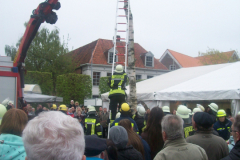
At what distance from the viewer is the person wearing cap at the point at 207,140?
11.3 feet

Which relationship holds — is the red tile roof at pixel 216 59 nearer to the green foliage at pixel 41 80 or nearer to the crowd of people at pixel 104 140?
the green foliage at pixel 41 80

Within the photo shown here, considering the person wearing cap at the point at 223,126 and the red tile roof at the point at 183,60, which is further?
the red tile roof at the point at 183,60

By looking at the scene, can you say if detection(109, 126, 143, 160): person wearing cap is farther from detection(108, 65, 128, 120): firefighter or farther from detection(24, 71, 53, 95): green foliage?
detection(24, 71, 53, 95): green foliage

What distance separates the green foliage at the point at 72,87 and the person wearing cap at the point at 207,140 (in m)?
24.5

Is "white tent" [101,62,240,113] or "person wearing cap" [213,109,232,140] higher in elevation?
"white tent" [101,62,240,113]

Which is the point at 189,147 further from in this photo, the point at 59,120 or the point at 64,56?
the point at 64,56

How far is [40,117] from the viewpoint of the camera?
1.54 m

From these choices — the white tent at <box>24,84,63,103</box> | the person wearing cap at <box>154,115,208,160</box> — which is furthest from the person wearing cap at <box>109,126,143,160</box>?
the white tent at <box>24,84,63,103</box>

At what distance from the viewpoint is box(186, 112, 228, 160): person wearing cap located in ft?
11.3

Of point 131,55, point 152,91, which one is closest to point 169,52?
point 152,91

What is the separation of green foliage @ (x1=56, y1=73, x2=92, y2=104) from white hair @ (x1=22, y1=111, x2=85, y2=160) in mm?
26201

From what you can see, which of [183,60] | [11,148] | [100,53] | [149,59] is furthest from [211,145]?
[183,60]

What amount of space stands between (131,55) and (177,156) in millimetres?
6597

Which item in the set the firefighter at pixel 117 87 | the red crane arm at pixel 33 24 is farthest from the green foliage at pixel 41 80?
the firefighter at pixel 117 87
